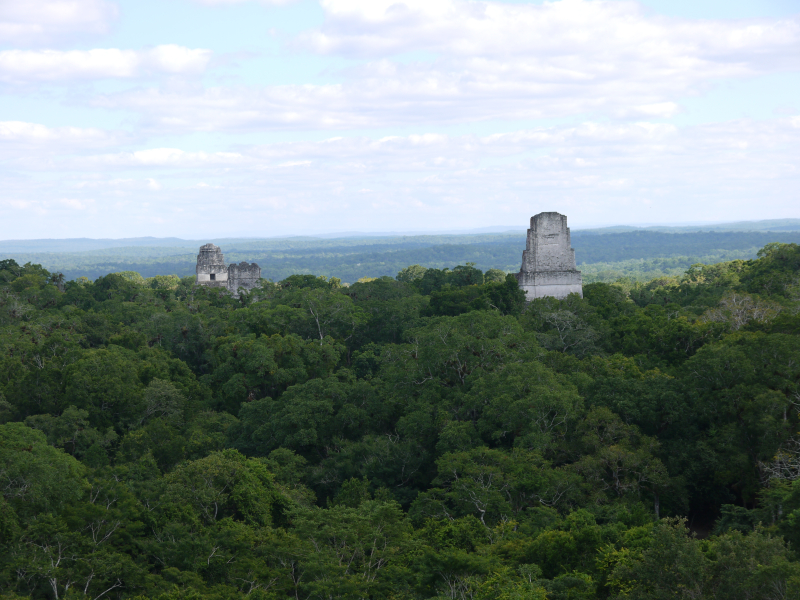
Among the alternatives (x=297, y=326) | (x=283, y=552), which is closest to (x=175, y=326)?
(x=297, y=326)

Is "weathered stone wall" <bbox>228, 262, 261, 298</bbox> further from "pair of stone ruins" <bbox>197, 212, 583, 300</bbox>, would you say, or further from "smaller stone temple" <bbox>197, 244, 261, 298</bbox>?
"pair of stone ruins" <bbox>197, 212, 583, 300</bbox>

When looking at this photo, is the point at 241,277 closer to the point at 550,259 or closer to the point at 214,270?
the point at 214,270

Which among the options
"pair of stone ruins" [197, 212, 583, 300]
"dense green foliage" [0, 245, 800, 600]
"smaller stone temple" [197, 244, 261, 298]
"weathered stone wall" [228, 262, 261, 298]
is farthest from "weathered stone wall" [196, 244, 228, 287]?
"pair of stone ruins" [197, 212, 583, 300]

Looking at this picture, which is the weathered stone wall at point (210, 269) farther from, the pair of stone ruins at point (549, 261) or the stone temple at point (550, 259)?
the stone temple at point (550, 259)

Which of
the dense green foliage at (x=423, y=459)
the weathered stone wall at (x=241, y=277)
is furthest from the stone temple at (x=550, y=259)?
the weathered stone wall at (x=241, y=277)

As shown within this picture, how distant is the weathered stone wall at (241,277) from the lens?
4791 centimetres

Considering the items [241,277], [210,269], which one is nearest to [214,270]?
[210,269]

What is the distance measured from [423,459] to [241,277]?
27593 mm

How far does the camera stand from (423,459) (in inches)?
910

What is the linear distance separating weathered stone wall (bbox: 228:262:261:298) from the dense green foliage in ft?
47.0

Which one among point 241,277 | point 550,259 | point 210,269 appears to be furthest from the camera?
point 210,269

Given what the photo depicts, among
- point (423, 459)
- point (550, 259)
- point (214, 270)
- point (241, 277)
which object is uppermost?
point (550, 259)

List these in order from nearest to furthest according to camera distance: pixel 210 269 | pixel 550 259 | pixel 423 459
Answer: pixel 423 459 < pixel 550 259 < pixel 210 269

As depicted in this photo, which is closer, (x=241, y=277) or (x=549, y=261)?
(x=549, y=261)
